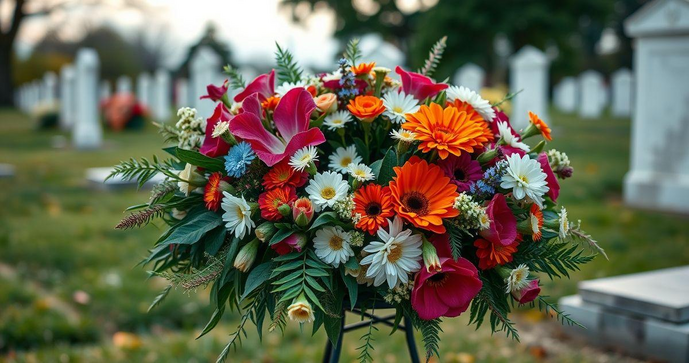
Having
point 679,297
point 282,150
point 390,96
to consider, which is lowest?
point 679,297

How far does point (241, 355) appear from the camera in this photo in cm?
308

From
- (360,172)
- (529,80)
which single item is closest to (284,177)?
(360,172)

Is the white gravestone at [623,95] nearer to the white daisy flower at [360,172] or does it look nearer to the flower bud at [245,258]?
the white daisy flower at [360,172]

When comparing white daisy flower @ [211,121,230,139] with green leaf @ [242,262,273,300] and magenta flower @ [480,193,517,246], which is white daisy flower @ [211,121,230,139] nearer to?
green leaf @ [242,262,273,300]

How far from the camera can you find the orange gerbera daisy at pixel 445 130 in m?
1.31

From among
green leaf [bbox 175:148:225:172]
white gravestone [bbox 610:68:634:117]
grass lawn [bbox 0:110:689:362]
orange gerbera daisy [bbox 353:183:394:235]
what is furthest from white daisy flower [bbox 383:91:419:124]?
white gravestone [bbox 610:68:634:117]

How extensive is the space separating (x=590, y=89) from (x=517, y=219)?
68.5 ft

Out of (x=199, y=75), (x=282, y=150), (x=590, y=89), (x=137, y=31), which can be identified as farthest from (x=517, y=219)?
(x=137, y=31)

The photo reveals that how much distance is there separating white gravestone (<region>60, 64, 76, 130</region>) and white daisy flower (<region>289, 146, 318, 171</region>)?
644 inches

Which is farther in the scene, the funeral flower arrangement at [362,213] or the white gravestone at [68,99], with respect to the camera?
the white gravestone at [68,99]

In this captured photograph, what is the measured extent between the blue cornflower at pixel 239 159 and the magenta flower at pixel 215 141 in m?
0.07

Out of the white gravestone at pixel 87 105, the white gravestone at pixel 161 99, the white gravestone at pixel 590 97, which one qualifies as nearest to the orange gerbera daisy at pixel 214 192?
the white gravestone at pixel 87 105

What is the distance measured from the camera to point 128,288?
12.8 ft

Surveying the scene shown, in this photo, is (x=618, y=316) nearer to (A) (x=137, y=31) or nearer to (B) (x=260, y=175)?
(B) (x=260, y=175)
